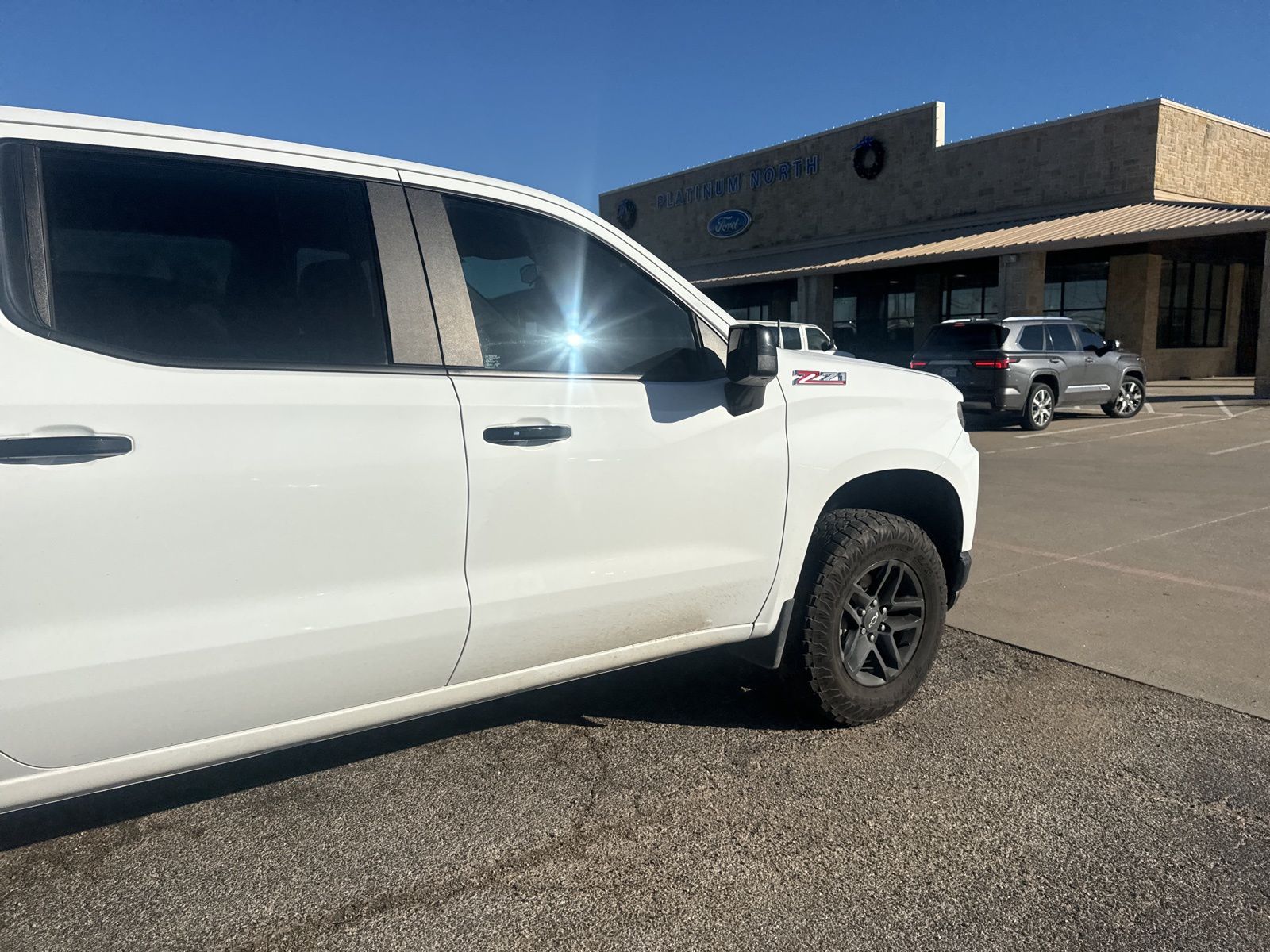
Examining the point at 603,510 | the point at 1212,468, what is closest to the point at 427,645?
the point at 603,510

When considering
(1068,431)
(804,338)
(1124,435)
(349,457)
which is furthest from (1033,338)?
(349,457)

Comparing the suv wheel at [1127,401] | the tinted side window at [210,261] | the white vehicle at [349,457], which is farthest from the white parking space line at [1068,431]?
the tinted side window at [210,261]

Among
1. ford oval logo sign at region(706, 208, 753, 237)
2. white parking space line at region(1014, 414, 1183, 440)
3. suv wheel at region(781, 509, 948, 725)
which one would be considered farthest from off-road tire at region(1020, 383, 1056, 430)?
ford oval logo sign at region(706, 208, 753, 237)

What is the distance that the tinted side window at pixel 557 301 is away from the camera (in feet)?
9.26

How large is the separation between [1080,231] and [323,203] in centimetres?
2196

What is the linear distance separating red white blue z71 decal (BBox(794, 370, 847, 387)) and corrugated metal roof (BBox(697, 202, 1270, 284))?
18708mm

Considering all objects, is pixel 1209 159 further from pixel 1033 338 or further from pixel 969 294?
pixel 1033 338

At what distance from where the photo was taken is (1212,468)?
1032 cm

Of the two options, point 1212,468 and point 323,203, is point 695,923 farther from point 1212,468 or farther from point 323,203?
point 1212,468

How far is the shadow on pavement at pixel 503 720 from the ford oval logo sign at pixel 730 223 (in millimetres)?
32014

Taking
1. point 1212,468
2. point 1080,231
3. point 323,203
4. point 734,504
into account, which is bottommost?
point 1212,468

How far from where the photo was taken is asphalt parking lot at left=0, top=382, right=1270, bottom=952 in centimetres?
243

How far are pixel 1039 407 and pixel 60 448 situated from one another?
Result: 575 inches

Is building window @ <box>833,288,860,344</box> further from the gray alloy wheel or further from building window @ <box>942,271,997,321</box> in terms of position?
the gray alloy wheel
